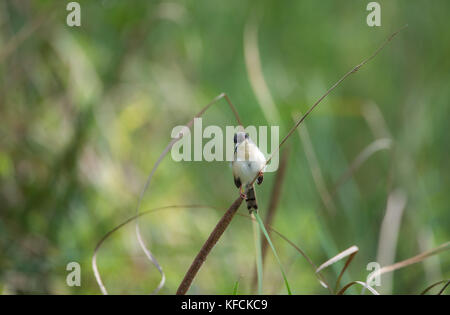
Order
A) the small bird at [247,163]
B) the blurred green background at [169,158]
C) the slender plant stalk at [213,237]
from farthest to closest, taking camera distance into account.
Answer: the blurred green background at [169,158], the small bird at [247,163], the slender plant stalk at [213,237]

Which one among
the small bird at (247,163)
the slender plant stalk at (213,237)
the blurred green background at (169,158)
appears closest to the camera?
the slender plant stalk at (213,237)

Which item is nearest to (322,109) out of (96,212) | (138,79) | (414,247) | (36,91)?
(414,247)

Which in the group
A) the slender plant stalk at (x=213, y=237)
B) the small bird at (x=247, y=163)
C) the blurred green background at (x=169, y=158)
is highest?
the blurred green background at (x=169, y=158)

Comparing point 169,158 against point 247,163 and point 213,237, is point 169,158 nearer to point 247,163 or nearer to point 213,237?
point 247,163

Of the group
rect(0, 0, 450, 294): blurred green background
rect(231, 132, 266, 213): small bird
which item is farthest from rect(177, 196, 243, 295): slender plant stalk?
rect(0, 0, 450, 294): blurred green background

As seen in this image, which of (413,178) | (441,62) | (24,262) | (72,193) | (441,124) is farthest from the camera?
(441,62)

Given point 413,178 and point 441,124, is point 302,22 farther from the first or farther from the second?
point 413,178

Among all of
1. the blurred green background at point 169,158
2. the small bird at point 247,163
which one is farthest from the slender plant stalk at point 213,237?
the blurred green background at point 169,158

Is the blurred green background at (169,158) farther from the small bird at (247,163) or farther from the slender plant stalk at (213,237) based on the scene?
the slender plant stalk at (213,237)
